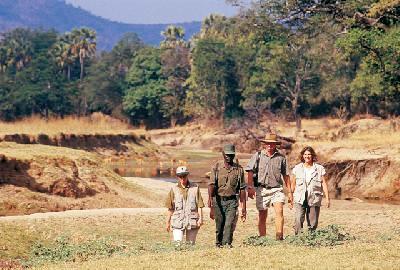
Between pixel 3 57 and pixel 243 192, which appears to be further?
pixel 3 57

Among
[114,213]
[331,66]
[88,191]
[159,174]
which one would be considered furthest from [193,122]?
[114,213]

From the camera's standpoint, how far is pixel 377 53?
32844mm

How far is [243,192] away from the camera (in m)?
15.2

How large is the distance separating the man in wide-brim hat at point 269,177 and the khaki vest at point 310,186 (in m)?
0.70

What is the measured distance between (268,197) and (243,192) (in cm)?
81

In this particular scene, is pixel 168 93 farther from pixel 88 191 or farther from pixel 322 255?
pixel 322 255

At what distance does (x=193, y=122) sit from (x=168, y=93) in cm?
709

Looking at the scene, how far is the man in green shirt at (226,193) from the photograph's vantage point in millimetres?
15008

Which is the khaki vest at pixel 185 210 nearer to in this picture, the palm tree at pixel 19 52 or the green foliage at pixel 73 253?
the green foliage at pixel 73 253

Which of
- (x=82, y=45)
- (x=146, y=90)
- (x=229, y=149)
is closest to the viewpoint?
(x=229, y=149)

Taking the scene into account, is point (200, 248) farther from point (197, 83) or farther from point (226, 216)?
point (197, 83)

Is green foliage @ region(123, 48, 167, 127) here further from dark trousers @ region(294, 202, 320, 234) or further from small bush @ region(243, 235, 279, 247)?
small bush @ region(243, 235, 279, 247)

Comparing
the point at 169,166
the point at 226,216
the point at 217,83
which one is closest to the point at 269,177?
the point at 226,216

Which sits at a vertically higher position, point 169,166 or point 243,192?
point 243,192
